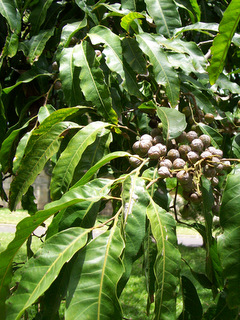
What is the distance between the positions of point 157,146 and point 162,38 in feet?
1.16

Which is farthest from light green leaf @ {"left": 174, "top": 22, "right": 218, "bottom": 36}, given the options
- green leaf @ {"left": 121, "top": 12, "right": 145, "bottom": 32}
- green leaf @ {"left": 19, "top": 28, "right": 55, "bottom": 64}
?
green leaf @ {"left": 19, "top": 28, "right": 55, "bottom": 64}

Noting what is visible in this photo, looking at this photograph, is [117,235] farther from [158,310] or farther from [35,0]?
[35,0]

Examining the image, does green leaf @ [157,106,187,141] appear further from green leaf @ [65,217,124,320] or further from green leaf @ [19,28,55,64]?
green leaf @ [19,28,55,64]

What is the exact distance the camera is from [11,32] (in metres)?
1.21

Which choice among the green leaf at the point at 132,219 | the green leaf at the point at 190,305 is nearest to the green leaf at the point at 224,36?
the green leaf at the point at 132,219

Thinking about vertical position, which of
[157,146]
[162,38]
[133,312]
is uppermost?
[162,38]

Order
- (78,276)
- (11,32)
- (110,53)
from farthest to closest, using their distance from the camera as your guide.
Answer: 1. (11,32)
2. (110,53)
3. (78,276)

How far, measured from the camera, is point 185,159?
904 millimetres

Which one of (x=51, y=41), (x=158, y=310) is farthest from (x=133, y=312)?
(x=158, y=310)

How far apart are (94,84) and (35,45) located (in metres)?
0.36

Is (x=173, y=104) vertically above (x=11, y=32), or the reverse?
(x=11, y=32)

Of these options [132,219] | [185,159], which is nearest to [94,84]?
[185,159]

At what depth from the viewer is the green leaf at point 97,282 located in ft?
1.96

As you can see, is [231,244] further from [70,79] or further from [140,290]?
[140,290]
